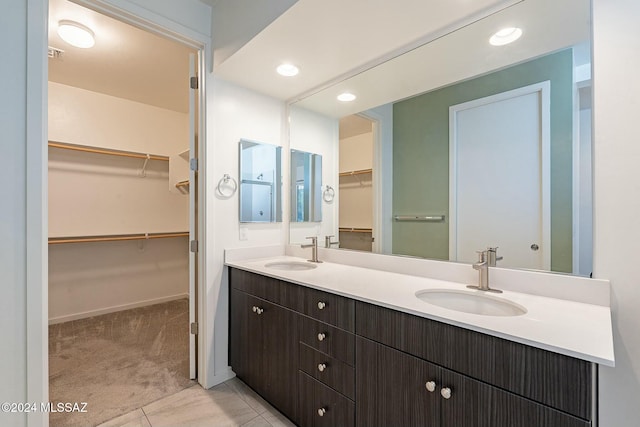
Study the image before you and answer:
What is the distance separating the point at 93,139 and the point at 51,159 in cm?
44

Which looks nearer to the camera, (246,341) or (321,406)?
(321,406)

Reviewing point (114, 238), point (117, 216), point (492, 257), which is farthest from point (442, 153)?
point (117, 216)

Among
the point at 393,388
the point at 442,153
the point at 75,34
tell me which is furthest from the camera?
the point at 75,34

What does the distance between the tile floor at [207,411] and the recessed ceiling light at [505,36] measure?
2303 mm

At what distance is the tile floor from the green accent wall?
1.28 metres

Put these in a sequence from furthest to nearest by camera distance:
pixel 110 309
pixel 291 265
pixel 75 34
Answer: pixel 110 309
pixel 291 265
pixel 75 34

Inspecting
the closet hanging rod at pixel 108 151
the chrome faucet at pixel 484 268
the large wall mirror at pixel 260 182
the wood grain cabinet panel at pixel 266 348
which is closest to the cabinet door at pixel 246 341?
the wood grain cabinet panel at pixel 266 348

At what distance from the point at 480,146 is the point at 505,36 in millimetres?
525

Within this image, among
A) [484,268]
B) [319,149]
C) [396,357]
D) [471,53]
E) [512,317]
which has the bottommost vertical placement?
[396,357]

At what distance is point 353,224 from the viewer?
2074mm

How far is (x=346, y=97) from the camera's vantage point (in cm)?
210

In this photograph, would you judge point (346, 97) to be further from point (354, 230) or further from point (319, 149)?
point (354, 230)

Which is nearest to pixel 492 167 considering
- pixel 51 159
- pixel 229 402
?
pixel 229 402

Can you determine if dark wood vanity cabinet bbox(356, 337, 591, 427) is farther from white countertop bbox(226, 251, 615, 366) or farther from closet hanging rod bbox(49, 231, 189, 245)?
closet hanging rod bbox(49, 231, 189, 245)
